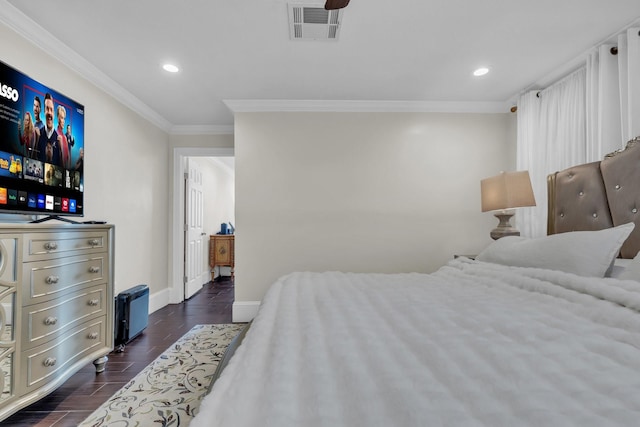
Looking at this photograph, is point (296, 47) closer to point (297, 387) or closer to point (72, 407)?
point (297, 387)

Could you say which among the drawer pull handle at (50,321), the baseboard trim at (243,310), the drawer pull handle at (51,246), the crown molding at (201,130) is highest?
the crown molding at (201,130)

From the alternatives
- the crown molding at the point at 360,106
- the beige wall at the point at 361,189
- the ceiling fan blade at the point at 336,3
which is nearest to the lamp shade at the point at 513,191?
the beige wall at the point at 361,189

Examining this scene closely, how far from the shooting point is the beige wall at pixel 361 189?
3426 mm

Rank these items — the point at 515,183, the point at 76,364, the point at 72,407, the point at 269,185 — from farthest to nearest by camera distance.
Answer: the point at 269,185, the point at 515,183, the point at 76,364, the point at 72,407

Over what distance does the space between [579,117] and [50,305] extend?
4.08m

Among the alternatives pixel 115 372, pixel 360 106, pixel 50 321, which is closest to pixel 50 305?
pixel 50 321

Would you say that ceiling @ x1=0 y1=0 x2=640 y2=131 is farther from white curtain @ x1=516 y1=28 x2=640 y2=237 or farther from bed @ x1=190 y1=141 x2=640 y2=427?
bed @ x1=190 y1=141 x2=640 y2=427

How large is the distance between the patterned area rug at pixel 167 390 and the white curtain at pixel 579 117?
3.21 metres

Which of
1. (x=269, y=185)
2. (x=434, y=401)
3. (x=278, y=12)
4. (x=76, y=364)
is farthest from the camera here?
(x=269, y=185)

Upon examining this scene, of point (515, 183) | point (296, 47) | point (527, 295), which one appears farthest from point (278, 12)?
point (515, 183)

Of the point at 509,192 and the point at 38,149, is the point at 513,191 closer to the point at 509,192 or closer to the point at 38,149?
the point at 509,192

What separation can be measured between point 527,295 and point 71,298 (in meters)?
2.51

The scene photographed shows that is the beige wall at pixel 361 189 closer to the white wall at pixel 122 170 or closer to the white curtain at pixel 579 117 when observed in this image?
the white curtain at pixel 579 117

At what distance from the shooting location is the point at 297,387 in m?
0.62
